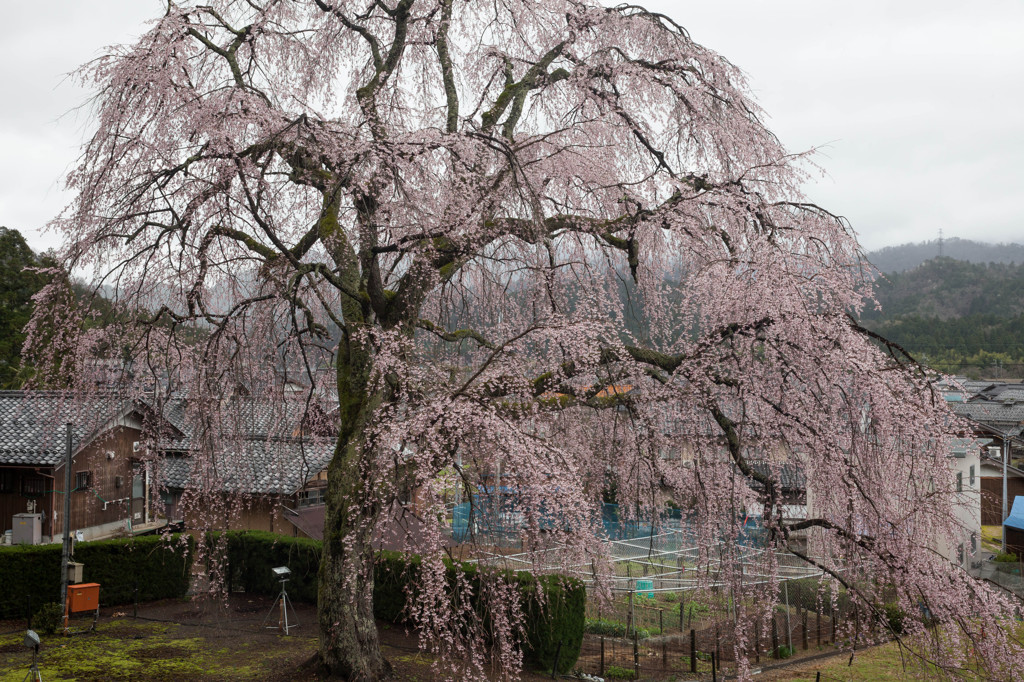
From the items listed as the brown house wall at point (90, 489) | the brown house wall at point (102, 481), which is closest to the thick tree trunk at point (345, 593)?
the brown house wall at point (90, 489)

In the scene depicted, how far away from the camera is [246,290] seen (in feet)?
24.7

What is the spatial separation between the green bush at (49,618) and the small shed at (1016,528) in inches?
817

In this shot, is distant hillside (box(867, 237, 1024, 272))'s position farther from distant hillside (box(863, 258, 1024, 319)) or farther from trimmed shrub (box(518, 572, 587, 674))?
trimmed shrub (box(518, 572, 587, 674))

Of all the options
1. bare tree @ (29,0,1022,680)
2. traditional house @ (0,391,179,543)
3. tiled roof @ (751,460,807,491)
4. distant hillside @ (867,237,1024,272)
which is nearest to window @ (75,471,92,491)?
traditional house @ (0,391,179,543)

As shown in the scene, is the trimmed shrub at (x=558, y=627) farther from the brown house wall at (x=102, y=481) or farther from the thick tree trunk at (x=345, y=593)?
the brown house wall at (x=102, y=481)

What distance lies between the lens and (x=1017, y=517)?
18.5 meters

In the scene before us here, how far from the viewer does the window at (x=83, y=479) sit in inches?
651

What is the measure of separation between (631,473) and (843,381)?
96.8 inches

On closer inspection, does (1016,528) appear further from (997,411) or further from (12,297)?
(12,297)

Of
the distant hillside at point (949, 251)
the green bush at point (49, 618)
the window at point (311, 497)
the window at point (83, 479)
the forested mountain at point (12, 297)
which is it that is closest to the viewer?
the green bush at point (49, 618)

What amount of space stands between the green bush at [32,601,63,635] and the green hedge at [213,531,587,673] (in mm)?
3178

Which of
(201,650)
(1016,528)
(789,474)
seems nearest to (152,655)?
(201,650)

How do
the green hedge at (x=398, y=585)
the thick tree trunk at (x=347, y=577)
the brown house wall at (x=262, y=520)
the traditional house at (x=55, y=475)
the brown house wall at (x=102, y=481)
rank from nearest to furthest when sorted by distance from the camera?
the thick tree trunk at (x=347, y=577), the green hedge at (x=398, y=585), the brown house wall at (x=262, y=520), the traditional house at (x=55, y=475), the brown house wall at (x=102, y=481)

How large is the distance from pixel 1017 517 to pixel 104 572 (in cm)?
2142
